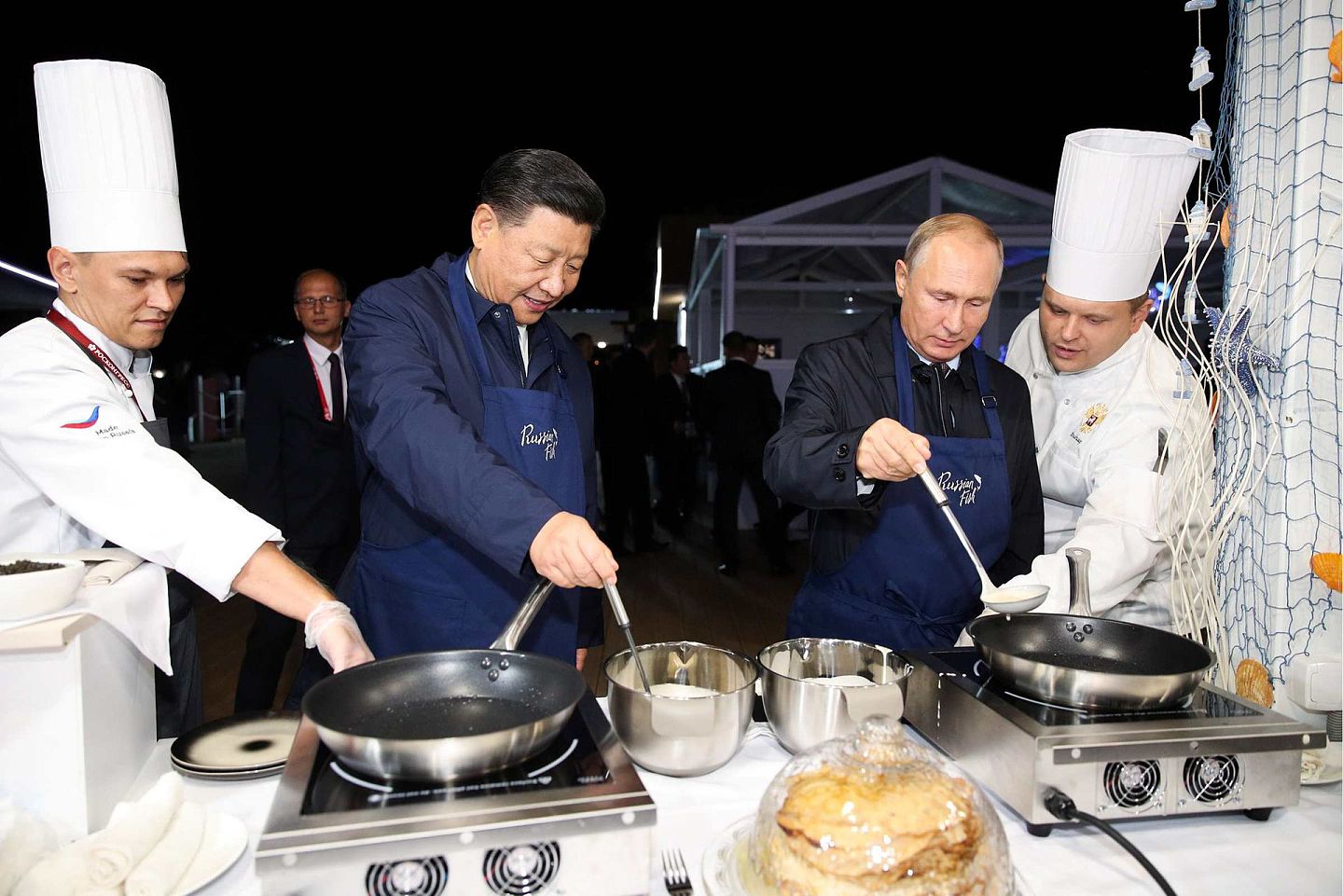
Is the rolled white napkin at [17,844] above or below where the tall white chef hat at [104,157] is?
below

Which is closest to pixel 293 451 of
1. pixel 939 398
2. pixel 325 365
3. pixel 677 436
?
pixel 325 365

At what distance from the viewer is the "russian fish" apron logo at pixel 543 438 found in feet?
4.97

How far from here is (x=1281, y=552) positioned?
52.2 inches

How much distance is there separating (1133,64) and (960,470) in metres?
5.18

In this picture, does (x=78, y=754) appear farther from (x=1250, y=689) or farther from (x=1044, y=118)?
(x=1044, y=118)

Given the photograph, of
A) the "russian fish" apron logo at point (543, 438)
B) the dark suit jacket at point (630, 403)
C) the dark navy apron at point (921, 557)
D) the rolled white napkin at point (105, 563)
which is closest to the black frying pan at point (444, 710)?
the rolled white napkin at point (105, 563)

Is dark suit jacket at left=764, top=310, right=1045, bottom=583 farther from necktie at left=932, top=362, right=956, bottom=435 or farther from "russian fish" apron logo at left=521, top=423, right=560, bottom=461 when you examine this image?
"russian fish" apron logo at left=521, top=423, right=560, bottom=461

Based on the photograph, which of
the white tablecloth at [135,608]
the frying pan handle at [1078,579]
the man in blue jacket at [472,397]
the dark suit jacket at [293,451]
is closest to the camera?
the white tablecloth at [135,608]

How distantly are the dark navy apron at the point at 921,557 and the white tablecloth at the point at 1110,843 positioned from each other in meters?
0.52

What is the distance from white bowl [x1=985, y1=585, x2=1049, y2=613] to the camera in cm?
129

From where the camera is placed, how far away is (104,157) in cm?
142

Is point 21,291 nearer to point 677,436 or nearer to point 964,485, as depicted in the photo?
point 677,436

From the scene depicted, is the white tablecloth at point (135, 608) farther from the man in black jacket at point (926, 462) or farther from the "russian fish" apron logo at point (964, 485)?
the "russian fish" apron logo at point (964, 485)

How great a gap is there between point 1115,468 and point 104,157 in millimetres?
1860
